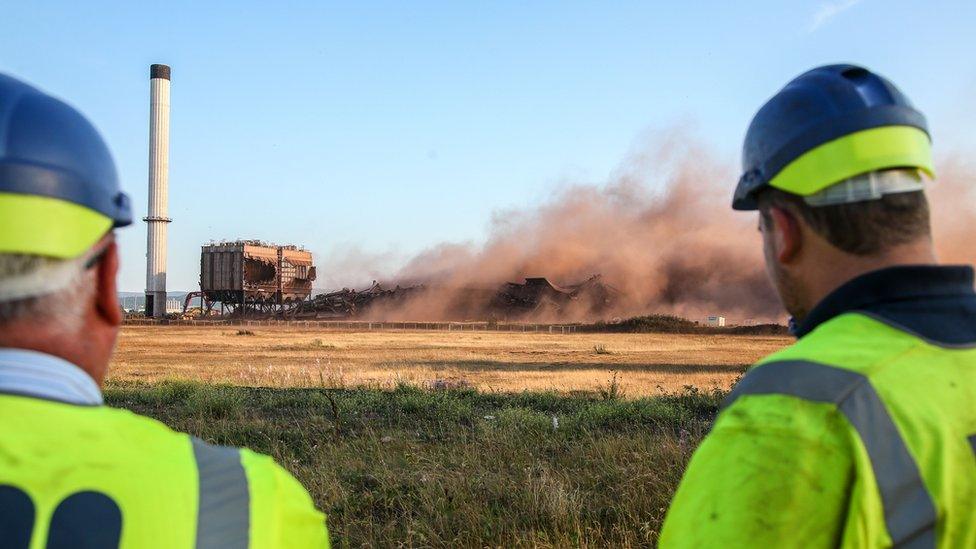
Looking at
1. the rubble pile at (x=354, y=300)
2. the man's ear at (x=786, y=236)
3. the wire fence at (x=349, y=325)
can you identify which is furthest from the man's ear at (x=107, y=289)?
the rubble pile at (x=354, y=300)

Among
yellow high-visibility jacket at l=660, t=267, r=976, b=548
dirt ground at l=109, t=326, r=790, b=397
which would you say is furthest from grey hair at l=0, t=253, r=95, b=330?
dirt ground at l=109, t=326, r=790, b=397

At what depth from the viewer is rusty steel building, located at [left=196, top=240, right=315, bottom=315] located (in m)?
57.5

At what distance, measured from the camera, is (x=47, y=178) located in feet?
4.31

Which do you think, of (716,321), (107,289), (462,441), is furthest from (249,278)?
(107,289)

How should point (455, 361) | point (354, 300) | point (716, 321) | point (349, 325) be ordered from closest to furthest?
point (455, 361)
point (716, 321)
point (349, 325)
point (354, 300)

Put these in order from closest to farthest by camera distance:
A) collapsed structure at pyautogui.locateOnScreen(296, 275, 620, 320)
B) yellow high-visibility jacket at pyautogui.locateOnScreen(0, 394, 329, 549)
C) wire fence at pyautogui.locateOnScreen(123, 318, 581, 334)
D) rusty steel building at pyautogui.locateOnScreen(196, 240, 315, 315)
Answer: yellow high-visibility jacket at pyautogui.locateOnScreen(0, 394, 329, 549) < wire fence at pyautogui.locateOnScreen(123, 318, 581, 334) < rusty steel building at pyautogui.locateOnScreen(196, 240, 315, 315) < collapsed structure at pyautogui.locateOnScreen(296, 275, 620, 320)

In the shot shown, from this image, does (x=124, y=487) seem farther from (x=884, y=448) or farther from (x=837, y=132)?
(x=837, y=132)

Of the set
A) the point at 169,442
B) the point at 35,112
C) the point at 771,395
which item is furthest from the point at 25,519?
the point at 771,395

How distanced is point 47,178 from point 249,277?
59.2 meters

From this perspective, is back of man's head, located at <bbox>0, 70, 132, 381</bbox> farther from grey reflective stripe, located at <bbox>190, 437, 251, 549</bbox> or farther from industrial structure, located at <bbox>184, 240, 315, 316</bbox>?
industrial structure, located at <bbox>184, 240, 315, 316</bbox>

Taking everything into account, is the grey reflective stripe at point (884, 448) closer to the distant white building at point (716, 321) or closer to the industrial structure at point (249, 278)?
the distant white building at point (716, 321)

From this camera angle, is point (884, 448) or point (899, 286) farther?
point (899, 286)

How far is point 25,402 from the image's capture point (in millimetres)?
1222

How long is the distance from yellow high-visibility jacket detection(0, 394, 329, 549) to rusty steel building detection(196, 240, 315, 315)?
58253 millimetres
